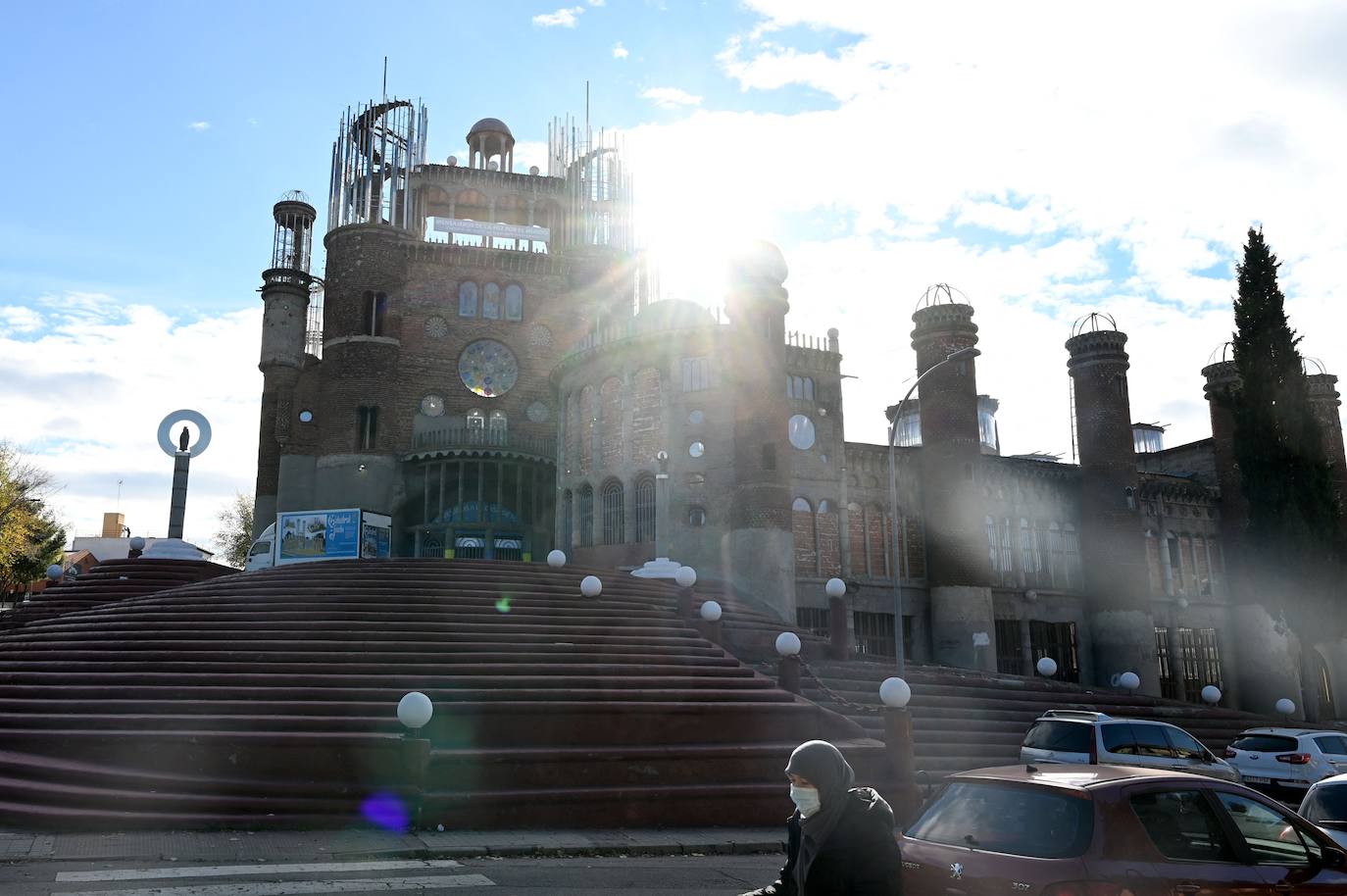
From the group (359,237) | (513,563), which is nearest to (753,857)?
(513,563)

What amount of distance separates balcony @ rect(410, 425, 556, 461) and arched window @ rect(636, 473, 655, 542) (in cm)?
938

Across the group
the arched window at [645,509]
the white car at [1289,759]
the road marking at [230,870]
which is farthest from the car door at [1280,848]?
the arched window at [645,509]

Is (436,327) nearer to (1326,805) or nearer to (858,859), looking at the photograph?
(1326,805)

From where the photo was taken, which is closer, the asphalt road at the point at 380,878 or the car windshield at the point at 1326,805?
the asphalt road at the point at 380,878

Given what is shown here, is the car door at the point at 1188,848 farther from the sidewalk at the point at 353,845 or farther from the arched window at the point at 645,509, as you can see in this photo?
the arched window at the point at 645,509

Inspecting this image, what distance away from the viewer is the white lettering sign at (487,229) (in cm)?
4675

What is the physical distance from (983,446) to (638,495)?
22398mm

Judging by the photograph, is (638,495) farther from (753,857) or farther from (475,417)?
(753,857)

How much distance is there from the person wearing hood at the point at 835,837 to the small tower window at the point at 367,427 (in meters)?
40.4

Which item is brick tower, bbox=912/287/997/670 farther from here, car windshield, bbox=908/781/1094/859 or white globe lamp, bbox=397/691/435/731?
car windshield, bbox=908/781/1094/859

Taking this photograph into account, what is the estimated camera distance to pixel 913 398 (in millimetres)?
46156

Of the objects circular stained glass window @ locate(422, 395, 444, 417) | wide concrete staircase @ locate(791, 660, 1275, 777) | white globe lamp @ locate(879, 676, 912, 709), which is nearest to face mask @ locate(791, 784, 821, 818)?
white globe lamp @ locate(879, 676, 912, 709)

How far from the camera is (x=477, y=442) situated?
41938 mm

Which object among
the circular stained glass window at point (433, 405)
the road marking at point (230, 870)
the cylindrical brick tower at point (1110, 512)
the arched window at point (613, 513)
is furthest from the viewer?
the circular stained glass window at point (433, 405)
